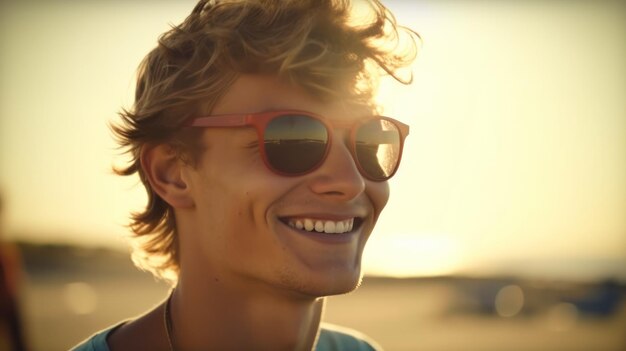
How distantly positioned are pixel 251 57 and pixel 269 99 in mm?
206

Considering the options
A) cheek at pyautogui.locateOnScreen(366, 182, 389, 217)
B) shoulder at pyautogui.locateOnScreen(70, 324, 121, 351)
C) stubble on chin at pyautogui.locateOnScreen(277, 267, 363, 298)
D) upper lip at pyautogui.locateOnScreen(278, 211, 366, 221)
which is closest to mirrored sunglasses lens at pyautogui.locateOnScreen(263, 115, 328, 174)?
upper lip at pyautogui.locateOnScreen(278, 211, 366, 221)

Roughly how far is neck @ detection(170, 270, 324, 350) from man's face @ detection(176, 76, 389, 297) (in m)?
0.08

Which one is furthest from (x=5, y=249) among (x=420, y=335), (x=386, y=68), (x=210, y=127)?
(x=420, y=335)

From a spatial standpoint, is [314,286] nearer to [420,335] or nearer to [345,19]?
[345,19]

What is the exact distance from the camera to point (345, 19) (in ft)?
9.68

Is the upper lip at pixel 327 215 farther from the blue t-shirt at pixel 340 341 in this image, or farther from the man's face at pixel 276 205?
the blue t-shirt at pixel 340 341

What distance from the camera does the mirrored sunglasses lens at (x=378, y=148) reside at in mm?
2715

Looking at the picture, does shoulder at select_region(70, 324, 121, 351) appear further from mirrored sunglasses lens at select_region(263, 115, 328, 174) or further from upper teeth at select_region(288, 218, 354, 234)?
mirrored sunglasses lens at select_region(263, 115, 328, 174)

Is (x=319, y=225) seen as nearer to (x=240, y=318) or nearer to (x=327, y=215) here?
(x=327, y=215)

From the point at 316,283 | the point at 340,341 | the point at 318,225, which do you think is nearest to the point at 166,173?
the point at 318,225

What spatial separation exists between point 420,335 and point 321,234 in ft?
39.8

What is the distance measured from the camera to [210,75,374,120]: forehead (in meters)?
2.67

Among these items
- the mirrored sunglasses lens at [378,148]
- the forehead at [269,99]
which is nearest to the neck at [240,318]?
the mirrored sunglasses lens at [378,148]

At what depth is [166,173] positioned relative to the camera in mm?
2943
